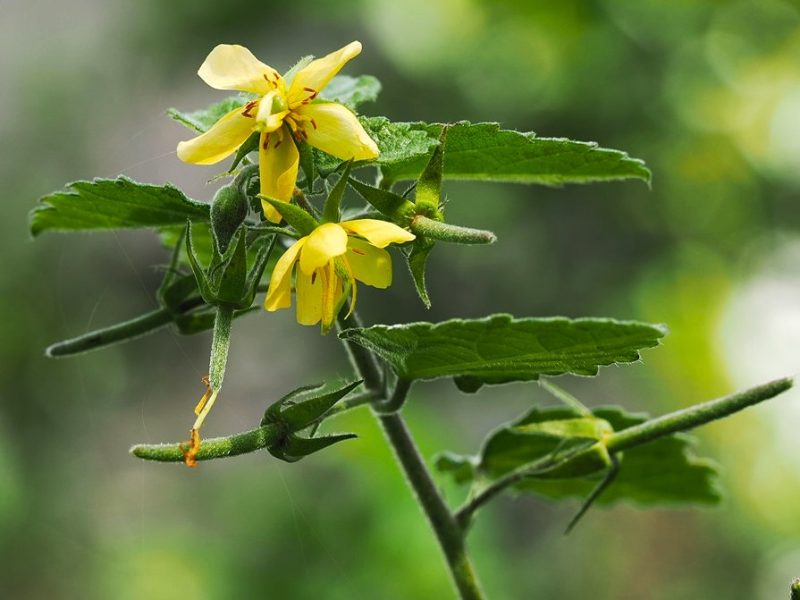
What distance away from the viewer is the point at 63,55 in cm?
369

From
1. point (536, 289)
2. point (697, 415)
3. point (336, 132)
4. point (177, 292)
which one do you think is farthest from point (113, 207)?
point (536, 289)

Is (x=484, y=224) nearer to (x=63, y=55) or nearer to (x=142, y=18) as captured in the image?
(x=142, y=18)

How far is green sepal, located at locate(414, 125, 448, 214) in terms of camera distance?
541 mm

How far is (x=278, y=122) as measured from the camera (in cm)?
56

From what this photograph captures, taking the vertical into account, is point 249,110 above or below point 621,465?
above

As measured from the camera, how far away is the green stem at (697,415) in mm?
560

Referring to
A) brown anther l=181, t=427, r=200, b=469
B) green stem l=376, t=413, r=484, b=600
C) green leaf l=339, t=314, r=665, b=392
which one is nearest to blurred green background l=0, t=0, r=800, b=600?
green stem l=376, t=413, r=484, b=600

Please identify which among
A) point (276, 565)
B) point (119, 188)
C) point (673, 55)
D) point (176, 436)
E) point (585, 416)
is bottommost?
point (176, 436)

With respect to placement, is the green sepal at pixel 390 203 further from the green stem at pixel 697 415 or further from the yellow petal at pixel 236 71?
the green stem at pixel 697 415

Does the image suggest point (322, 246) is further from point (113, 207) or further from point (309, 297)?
point (113, 207)

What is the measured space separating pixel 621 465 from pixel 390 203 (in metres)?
0.34

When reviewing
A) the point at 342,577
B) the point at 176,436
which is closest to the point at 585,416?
the point at 342,577

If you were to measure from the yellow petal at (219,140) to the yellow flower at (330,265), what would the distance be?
0.08 m

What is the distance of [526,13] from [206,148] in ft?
7.54
